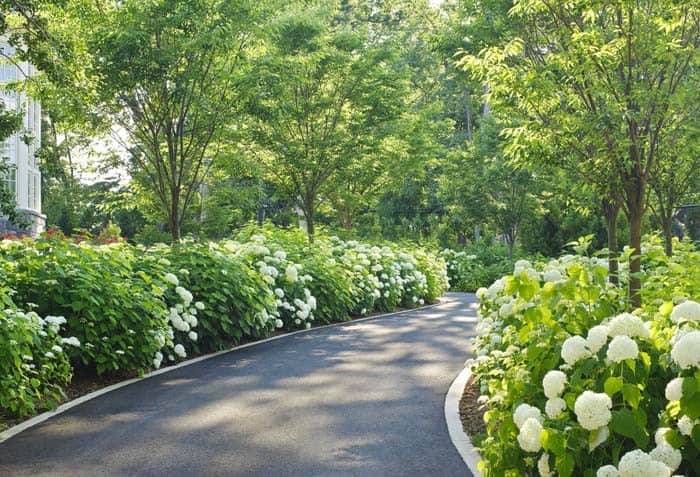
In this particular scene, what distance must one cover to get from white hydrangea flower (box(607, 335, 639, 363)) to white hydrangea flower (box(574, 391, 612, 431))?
232mm

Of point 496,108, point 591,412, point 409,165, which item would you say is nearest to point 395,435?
point 591,412

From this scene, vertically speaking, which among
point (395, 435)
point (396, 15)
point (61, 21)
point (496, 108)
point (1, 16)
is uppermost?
point (396, 15)

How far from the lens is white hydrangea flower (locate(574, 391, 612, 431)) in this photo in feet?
11.5

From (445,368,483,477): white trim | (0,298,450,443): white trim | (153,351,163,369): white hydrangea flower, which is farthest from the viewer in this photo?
(153,351,163,369): white hydrangea flower

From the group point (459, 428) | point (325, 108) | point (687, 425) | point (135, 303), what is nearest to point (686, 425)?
point (687, 425)

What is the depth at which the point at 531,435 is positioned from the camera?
3781mm

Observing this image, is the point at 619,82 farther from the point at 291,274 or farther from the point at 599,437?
the point at 291,274

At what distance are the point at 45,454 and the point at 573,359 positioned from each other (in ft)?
12.8

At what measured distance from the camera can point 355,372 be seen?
923 cm

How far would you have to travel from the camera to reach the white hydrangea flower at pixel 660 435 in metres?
3.44

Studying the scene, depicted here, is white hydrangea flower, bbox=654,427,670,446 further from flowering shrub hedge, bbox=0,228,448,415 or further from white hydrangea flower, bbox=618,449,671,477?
flowering shrub hedge, bbox=0,228,448,415

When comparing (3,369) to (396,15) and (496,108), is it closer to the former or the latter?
(496,108)

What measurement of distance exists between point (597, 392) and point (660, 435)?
45 centimetres

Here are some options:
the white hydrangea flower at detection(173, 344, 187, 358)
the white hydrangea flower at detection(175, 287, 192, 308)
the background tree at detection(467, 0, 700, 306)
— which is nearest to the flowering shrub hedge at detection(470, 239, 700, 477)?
the background tree at detection(467, 0, 700, 306)
